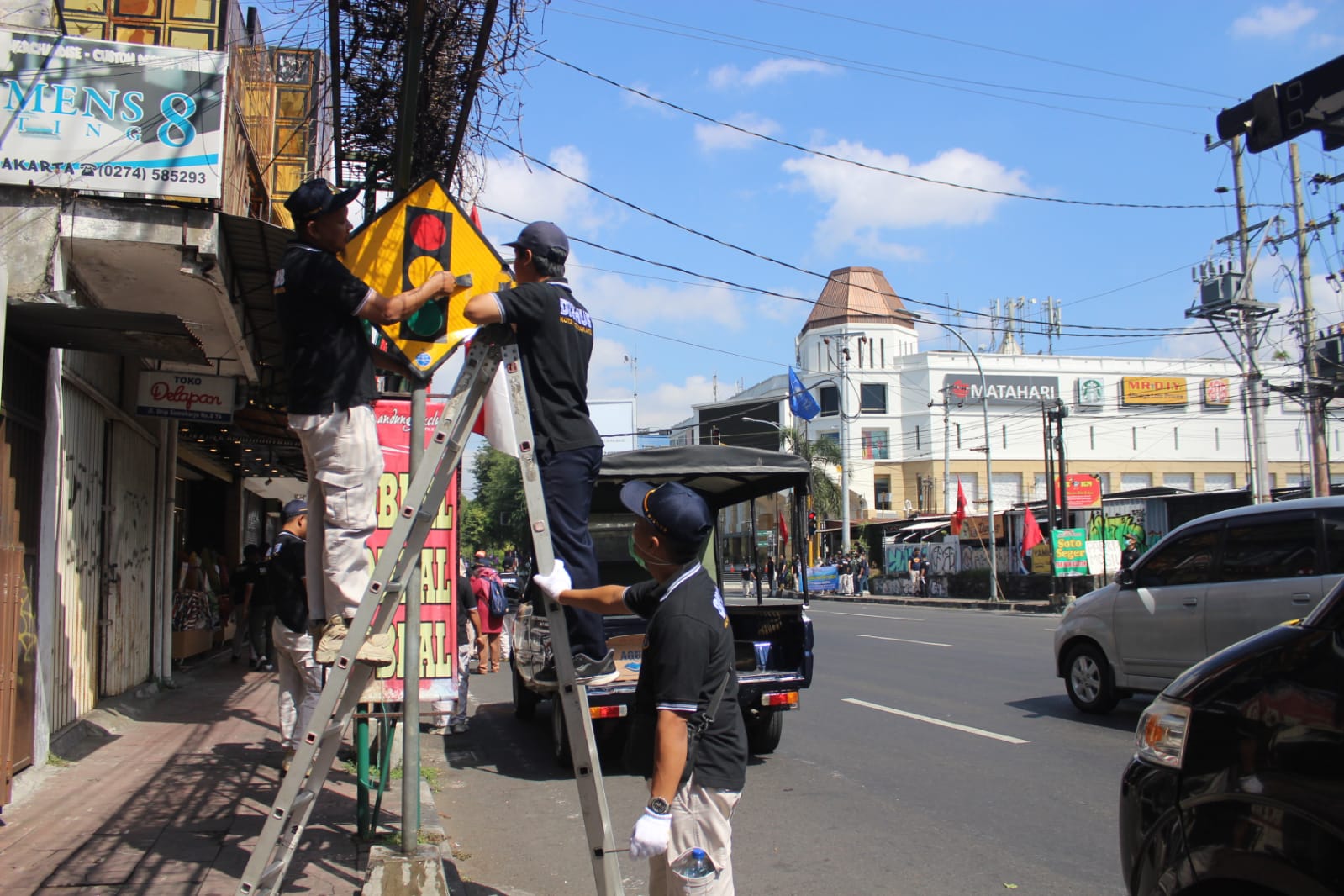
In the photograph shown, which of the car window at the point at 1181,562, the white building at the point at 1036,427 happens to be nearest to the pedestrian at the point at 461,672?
the car window at the point at 1181,562

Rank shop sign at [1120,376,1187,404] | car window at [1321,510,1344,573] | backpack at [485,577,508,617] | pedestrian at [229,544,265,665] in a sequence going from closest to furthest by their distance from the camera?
car window at [1321,510,1344,573] → pedestrian at [229,544,265,665] → backpack at [485,577,508,617] → shop sign at [1120,376,1187,404]

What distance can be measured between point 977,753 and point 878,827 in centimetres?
248

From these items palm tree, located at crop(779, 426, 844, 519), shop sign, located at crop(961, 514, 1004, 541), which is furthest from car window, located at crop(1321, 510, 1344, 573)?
palm tree, located at crop(779, 426, 844, 519)

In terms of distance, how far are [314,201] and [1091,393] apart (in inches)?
2998

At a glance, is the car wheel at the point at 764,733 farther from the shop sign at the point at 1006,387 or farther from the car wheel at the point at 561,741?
the shop sign at the point at 1006,387

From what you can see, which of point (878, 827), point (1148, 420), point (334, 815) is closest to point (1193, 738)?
point (878, 827)

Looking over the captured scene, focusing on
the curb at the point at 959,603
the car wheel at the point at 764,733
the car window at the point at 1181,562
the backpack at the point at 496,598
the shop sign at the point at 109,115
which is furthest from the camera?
the curb at the point at 959,603

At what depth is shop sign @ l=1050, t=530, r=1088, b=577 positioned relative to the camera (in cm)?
3003

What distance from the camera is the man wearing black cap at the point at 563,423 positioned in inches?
143

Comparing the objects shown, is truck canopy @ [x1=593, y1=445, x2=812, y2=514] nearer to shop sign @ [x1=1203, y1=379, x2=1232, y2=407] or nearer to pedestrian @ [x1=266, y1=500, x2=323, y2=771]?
pedestrian @ [x1=266, y1=500, x2=323, y2=771]

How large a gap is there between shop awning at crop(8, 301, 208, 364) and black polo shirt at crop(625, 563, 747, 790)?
3795 mm

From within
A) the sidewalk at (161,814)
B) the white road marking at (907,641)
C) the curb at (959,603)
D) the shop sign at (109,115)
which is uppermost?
the shop sign at (109,115)

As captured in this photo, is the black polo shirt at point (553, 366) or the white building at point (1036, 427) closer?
the black polo shirt at point (553, 366)

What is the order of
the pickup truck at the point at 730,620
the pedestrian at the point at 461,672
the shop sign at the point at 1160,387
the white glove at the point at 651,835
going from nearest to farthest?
the white glove at the point at 651,835
the pedestrian at the point at 461,672
the pickup truck at the point at 730,620
the shop sign at the point at 1160,387
